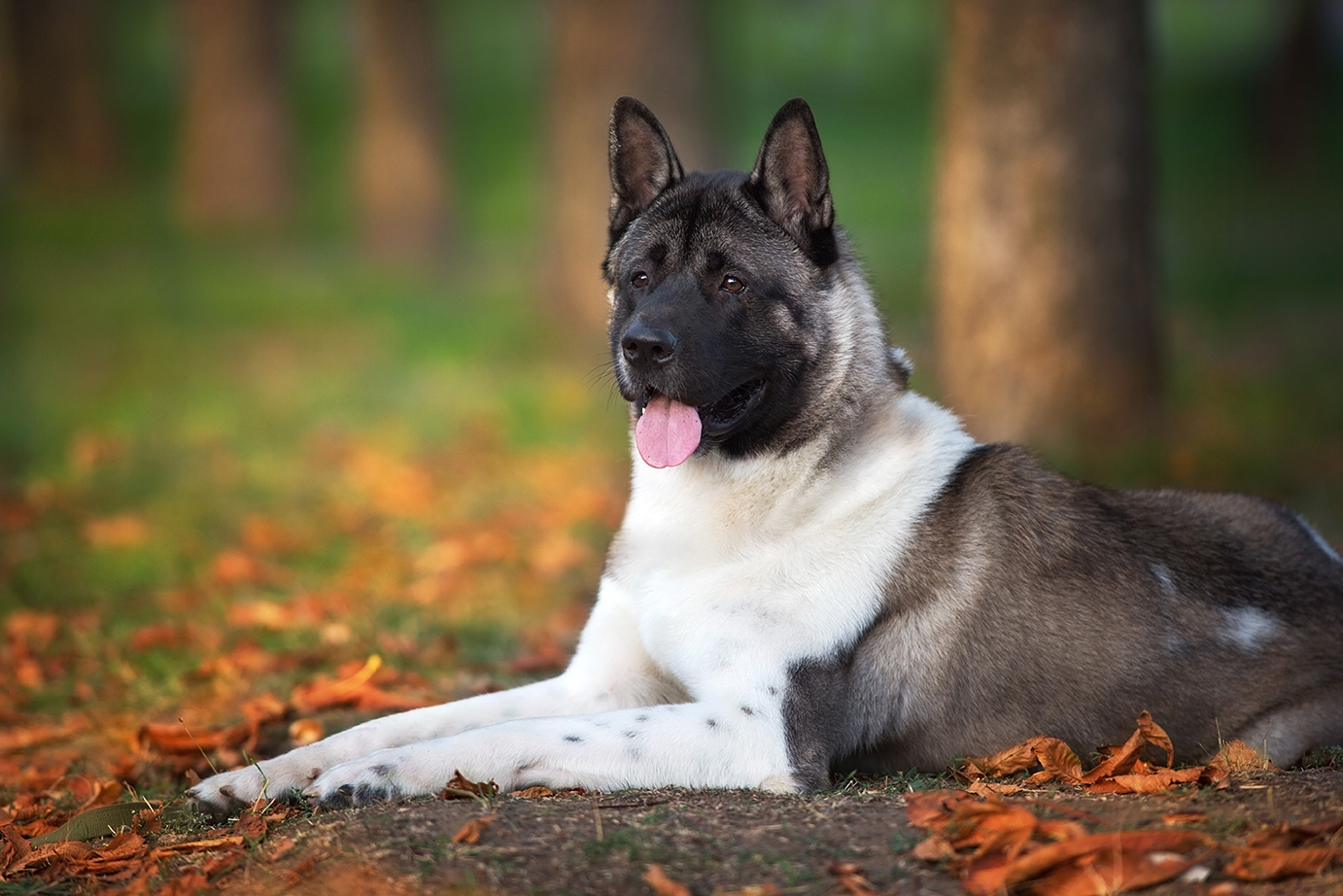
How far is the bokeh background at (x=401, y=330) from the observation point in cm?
687

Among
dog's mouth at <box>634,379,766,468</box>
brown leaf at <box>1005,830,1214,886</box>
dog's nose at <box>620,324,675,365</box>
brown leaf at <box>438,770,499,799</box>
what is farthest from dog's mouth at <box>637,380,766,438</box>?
brown leaf at <box>1005,830,1214,886</box>

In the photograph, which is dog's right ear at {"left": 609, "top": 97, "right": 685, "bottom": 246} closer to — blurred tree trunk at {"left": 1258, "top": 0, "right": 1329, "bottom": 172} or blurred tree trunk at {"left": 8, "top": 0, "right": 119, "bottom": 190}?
blurred tree trunk at {"left": 1258, "top": 0, "right": 1329, "bottom": 172}

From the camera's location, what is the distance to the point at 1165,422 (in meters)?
8.24

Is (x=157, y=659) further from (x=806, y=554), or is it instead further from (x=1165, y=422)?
(x=1165, y=422)

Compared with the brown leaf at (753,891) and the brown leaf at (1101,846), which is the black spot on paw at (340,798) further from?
the brown leaf at (1101,846)

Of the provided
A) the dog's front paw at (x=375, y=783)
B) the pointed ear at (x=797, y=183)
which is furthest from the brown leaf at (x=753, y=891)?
the pointed ear at (x=797, y=183)

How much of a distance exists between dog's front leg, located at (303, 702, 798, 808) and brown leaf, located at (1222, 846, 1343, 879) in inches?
46.6

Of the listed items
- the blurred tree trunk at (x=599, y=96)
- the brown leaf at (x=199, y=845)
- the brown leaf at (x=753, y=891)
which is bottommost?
the brown leaf at (x=753, y=891)

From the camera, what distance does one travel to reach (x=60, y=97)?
22.8 metres

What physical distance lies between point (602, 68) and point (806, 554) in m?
9.07

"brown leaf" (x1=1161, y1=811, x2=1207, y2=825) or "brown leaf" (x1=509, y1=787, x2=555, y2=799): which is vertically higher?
"brown leaf" (x1=509, y1=787, x2=555, y2=799)

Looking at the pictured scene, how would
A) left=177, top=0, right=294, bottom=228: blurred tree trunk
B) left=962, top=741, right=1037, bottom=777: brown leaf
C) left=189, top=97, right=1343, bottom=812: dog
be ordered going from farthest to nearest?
left=177, top=0, right=294, bottom=228: blurred tree trunk
left=962, top=741, right=1037, bottom=777: brown leaf
left=189, top=97, right=1343, bottom=812: dog

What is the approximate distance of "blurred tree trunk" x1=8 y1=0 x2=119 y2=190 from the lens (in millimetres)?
22219

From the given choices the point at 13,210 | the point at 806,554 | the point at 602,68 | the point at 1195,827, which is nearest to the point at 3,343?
the point at 602,68
